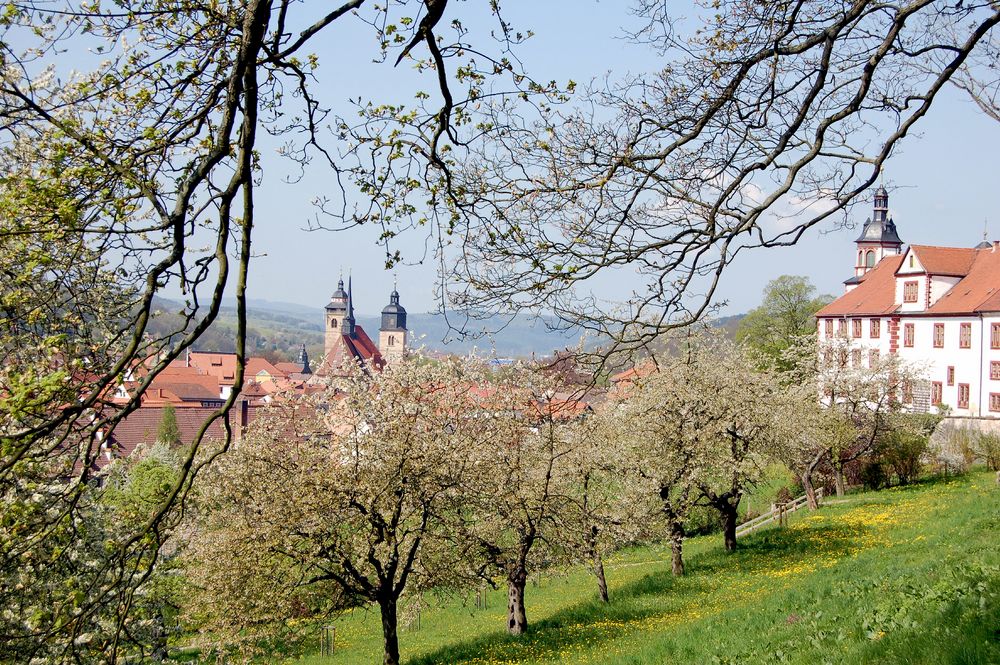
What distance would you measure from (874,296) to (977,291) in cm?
867

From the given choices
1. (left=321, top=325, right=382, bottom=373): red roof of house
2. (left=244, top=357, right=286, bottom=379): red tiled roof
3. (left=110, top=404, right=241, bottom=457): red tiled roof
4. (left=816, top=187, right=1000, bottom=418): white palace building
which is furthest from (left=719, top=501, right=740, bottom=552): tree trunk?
(left=244, top=357, right=286, bottom=379): red tiled roof

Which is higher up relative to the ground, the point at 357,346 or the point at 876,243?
the point at 876,243

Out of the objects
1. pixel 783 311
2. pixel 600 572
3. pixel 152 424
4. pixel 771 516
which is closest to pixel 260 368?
pixel 152 424

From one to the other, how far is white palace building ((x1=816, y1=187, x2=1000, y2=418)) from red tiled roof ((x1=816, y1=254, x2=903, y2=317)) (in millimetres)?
69

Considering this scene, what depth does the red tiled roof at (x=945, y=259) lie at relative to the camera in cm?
4544

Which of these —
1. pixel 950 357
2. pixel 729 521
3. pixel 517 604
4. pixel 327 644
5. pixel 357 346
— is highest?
pixel 950 357

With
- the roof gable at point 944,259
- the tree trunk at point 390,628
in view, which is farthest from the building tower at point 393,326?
the tree trunk at point 390,628

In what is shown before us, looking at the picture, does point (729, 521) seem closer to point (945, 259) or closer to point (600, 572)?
point (600, 572)

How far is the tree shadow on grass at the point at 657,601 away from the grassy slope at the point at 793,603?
0.06m

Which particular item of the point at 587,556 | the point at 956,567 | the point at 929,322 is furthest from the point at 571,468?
the point at 929,322

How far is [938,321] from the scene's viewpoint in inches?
1745

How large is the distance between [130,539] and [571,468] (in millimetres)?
20135

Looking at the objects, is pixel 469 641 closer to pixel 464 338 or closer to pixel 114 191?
pixel 464 338

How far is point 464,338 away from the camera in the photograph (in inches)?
202
